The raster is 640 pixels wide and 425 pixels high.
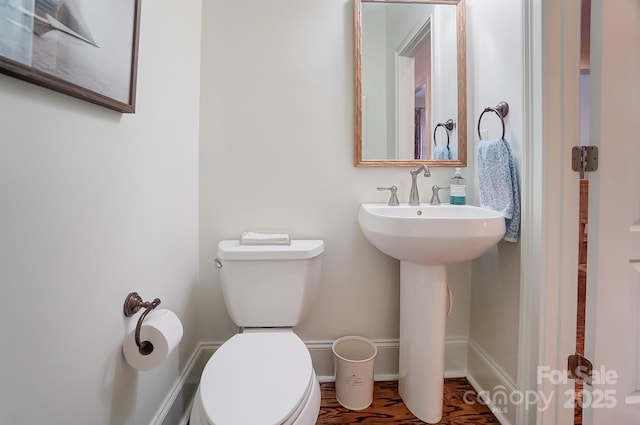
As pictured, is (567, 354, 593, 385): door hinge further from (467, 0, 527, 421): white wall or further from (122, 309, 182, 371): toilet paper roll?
(122, 309, 182, 371): toilet paper roll

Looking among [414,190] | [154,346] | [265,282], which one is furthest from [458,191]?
[154,346]

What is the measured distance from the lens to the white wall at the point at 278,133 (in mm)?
1372

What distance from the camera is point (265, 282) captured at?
118cm

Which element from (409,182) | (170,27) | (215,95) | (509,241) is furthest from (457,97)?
(170,27)

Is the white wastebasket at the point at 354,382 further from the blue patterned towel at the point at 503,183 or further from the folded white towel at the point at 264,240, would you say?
the blue patterned towel at the point at 503,183

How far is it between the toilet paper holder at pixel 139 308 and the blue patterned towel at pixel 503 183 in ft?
4.13

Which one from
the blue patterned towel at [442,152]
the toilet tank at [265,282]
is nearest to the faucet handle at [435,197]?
the blue patterned towel at [442,152]

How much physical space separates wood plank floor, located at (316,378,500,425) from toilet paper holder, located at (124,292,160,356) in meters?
0.78

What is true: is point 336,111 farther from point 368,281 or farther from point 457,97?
point 368,281

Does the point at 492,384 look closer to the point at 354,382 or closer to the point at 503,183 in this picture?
the point at 354,382

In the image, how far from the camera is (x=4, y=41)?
45cm

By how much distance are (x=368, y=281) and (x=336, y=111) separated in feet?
2.84

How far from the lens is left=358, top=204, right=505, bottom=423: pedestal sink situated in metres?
0.98

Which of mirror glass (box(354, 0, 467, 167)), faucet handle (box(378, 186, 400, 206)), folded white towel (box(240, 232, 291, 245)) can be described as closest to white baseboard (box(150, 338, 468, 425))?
folded white towel (box(240, 232, 291, 245))
